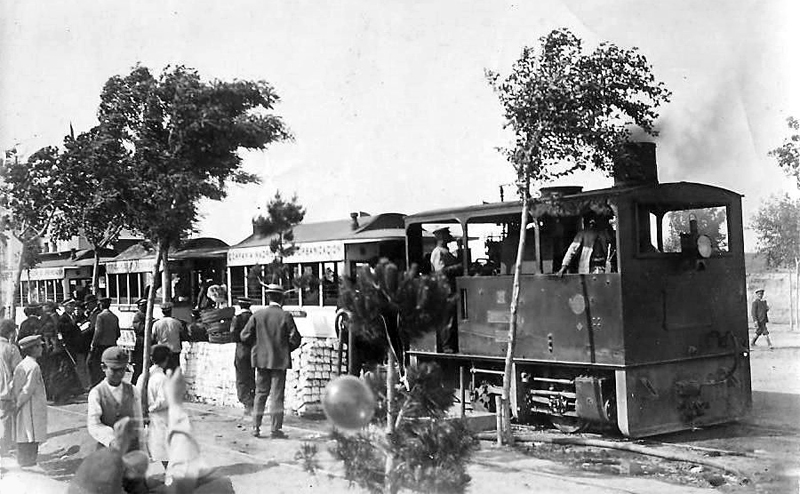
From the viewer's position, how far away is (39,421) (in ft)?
25.6

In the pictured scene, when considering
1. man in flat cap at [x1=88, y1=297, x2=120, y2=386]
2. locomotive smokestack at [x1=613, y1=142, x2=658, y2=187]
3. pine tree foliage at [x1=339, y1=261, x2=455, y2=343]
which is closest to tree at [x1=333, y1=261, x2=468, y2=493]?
pine tree foliage at [x1=339, y1=261, x2=455, y2=343]

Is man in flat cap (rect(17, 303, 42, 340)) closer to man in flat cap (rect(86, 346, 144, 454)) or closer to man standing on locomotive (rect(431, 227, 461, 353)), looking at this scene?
man standing on locomotive (rect(431, 227, 461, 353))

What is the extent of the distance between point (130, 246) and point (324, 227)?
6542mm

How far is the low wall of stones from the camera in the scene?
9562 millimetres

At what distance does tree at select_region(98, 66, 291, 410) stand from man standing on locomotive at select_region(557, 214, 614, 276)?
11.0 feet

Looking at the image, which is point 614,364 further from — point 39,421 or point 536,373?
point 39,421

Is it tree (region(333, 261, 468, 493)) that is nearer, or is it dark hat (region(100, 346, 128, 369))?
tree (region(333, 261, 468, 493))

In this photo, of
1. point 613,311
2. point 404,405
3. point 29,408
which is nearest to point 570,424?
point 613,311

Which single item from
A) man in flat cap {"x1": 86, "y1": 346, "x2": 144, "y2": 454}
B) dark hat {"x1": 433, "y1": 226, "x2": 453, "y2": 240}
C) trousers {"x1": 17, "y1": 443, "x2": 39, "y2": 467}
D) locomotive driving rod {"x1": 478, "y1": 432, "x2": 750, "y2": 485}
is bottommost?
locomotive driving rod {"x1": 478, "y1": 432, "x2": 750, "y2": 485}

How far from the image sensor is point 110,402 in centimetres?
563

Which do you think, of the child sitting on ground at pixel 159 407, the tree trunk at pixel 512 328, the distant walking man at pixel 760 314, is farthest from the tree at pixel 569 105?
the distant walking man at pixel 760 314

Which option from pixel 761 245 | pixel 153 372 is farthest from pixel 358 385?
pixel 761 245

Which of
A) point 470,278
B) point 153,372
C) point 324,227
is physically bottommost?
point 153,372

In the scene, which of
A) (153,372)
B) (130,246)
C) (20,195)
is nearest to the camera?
(153,372)
